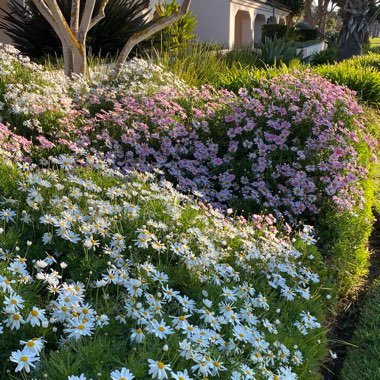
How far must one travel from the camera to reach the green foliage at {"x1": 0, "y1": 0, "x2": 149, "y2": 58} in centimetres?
1141

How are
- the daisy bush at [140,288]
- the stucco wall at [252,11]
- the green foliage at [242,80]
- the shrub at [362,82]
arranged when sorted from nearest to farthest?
the daisy bush at [140,288]
the green foliage at [242,80]
the shrub at [362,82]
the stucco wall at [252,11]

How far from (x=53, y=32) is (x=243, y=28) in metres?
19.5

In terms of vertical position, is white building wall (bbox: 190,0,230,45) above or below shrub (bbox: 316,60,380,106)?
above

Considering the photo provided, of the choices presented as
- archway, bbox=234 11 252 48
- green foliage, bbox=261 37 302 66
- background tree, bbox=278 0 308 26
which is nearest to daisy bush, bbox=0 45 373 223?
green foliage, bbox=261 37 302 66

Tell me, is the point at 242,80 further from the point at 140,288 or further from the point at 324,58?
the point at 324,58

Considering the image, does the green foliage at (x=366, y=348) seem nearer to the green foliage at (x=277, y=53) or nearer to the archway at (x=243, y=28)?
the green foliage at (x=277, y=53)

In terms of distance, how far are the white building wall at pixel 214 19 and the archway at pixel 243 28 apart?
5.73 meters

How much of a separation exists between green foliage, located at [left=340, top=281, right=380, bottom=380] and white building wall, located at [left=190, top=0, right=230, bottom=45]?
1925 centimetres

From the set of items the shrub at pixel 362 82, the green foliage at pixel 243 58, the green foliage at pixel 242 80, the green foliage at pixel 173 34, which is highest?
the green foliage at pixel 173 34

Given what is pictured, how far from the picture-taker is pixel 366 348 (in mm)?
3510

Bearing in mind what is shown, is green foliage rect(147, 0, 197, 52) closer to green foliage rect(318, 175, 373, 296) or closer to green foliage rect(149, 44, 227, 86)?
green foliage rect(149, 44, 227, 86)

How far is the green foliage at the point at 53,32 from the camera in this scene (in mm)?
11414

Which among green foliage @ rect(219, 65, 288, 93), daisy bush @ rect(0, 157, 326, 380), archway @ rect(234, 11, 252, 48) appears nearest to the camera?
daisy bush @ rect(0, 157, 326, 380)

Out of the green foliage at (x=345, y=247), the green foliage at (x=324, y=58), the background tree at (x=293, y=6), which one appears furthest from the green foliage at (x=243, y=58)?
the background tree at (x=293, y=6)
